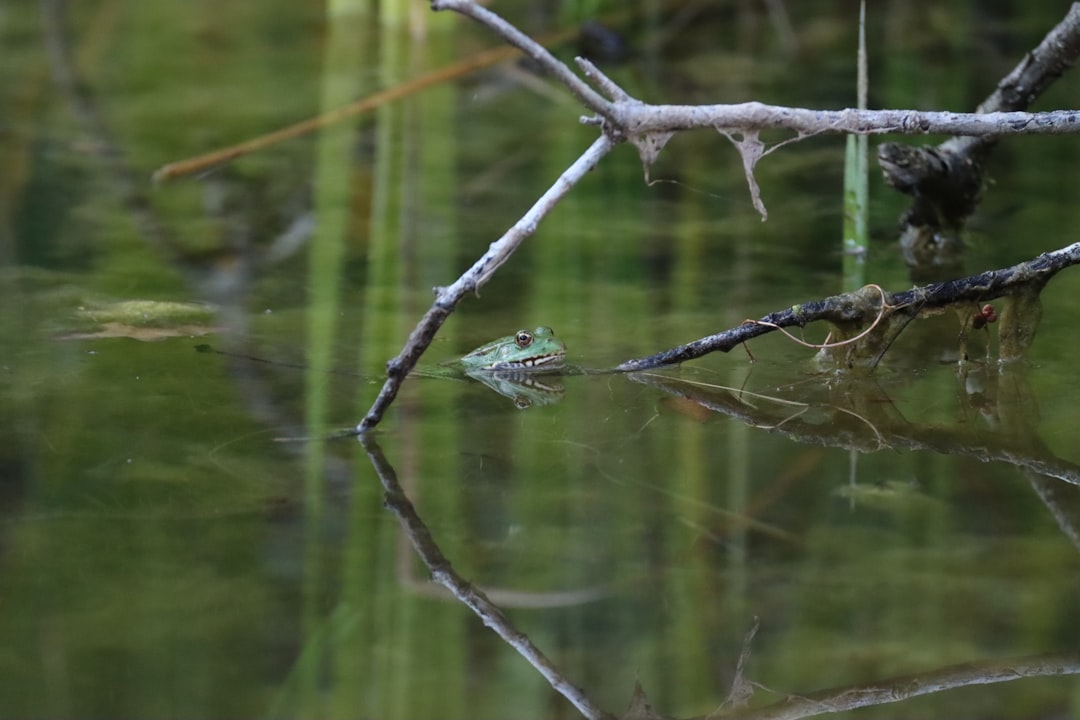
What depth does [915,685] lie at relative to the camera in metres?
1.93

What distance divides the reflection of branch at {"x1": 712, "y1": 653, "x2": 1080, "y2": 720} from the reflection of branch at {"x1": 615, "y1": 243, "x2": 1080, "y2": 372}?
3.82ft

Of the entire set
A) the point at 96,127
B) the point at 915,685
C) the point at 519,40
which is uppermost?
the point at 96,127

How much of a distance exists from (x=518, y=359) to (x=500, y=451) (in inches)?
24.0

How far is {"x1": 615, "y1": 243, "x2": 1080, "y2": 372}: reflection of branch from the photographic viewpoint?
304 cm

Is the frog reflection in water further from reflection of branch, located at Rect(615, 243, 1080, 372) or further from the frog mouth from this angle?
reflection of branch, located at Rect(615, 243, 1080, 372)

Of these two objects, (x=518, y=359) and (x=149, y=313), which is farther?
(x=149, y=313)

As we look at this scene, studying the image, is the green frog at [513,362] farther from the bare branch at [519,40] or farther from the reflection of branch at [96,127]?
the reflection of branch at [96,127]

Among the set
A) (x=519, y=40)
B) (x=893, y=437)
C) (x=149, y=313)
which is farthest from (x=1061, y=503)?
(x=149, y=313)

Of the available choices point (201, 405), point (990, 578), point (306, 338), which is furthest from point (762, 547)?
point (306, 338)

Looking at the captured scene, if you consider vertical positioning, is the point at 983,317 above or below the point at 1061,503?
above

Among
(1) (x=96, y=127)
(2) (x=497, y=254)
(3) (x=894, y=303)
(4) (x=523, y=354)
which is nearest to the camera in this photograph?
(2) (x=497, y=254)

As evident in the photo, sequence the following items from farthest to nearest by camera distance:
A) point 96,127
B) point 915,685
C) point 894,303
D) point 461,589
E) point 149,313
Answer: point 96,127
point 149,313
point 894,303
point 461,589
point 915,685

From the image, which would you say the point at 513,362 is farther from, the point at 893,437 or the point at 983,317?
the point at 983,317

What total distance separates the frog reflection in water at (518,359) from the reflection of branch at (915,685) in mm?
1499
